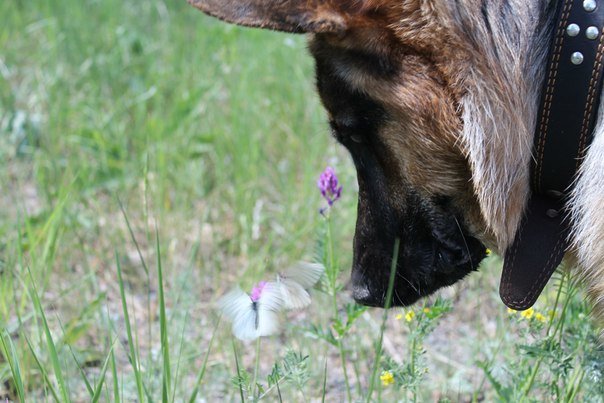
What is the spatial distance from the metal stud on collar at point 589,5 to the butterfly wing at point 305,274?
2.82ft

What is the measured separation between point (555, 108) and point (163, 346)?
104cm

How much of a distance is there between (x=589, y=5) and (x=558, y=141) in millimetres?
315

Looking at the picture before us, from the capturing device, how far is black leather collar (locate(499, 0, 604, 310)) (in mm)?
1857

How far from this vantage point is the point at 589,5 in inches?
72.4

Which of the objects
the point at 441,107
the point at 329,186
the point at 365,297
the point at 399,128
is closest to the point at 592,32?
the point at 441,107

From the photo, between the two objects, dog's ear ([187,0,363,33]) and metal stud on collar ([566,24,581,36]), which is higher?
dog's ear ([187,0,363,33])

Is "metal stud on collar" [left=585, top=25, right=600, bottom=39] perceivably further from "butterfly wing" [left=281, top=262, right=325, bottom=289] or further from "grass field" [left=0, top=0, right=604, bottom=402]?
"butterfly wing" [left=281, top=262, right=325, bottom=289]

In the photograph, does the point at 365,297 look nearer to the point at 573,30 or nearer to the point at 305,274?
the point at 305,274

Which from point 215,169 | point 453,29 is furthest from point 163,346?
point 215,169

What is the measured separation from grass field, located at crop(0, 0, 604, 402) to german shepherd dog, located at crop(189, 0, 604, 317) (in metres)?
0.22

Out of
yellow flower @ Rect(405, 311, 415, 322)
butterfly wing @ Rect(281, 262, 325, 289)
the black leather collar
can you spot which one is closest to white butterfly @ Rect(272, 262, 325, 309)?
butterfly wing @ Rect(281, 262, 325, 289)

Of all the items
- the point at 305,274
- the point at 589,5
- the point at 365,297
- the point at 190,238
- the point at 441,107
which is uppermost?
the point at 589,5

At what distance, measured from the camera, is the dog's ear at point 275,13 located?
5.74 feet

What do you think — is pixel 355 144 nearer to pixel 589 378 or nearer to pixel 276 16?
pixel 276 16
